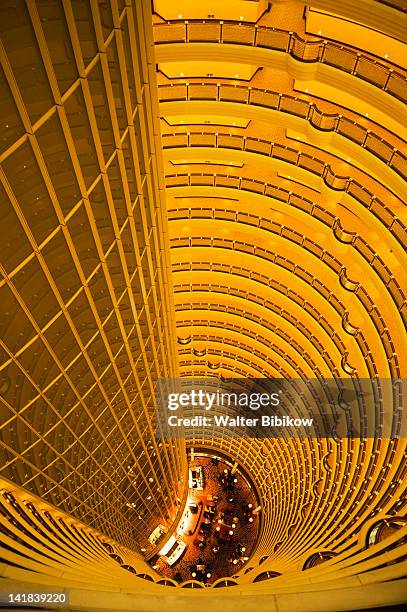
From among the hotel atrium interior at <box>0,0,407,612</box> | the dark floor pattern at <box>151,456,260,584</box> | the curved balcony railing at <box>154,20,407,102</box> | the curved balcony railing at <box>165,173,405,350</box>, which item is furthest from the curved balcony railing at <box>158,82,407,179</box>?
the dark floor pattern at <box>151,456,260,584</box>

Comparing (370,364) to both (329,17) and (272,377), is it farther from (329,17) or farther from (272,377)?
(329,17)

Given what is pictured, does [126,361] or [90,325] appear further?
[126,361]

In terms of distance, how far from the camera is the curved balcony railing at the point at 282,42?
59.3 feet

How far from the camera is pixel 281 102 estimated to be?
21.3 m

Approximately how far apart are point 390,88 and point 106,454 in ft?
61.9

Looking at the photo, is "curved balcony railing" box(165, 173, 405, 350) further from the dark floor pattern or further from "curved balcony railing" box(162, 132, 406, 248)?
the dark floor pattern

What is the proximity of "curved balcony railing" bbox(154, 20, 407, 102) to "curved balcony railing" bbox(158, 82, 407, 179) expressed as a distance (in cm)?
272

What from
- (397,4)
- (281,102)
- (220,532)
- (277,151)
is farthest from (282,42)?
(220,532)

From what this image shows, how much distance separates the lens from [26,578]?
11.3 meters

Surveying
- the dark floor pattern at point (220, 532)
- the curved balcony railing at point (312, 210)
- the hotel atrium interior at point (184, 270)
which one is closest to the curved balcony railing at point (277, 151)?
the hotel atrium interior at point (184, 270)

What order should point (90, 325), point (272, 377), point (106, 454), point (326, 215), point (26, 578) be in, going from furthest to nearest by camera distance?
point (272, 377) → point (326, 215) → point (106, 454) → point (90, 325) → point (26, 578)

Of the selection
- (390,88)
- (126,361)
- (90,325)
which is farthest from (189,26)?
(126,361)

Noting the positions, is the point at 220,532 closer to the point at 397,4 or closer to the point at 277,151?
the point at 277,151

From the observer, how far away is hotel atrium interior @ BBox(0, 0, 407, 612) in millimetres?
10250
